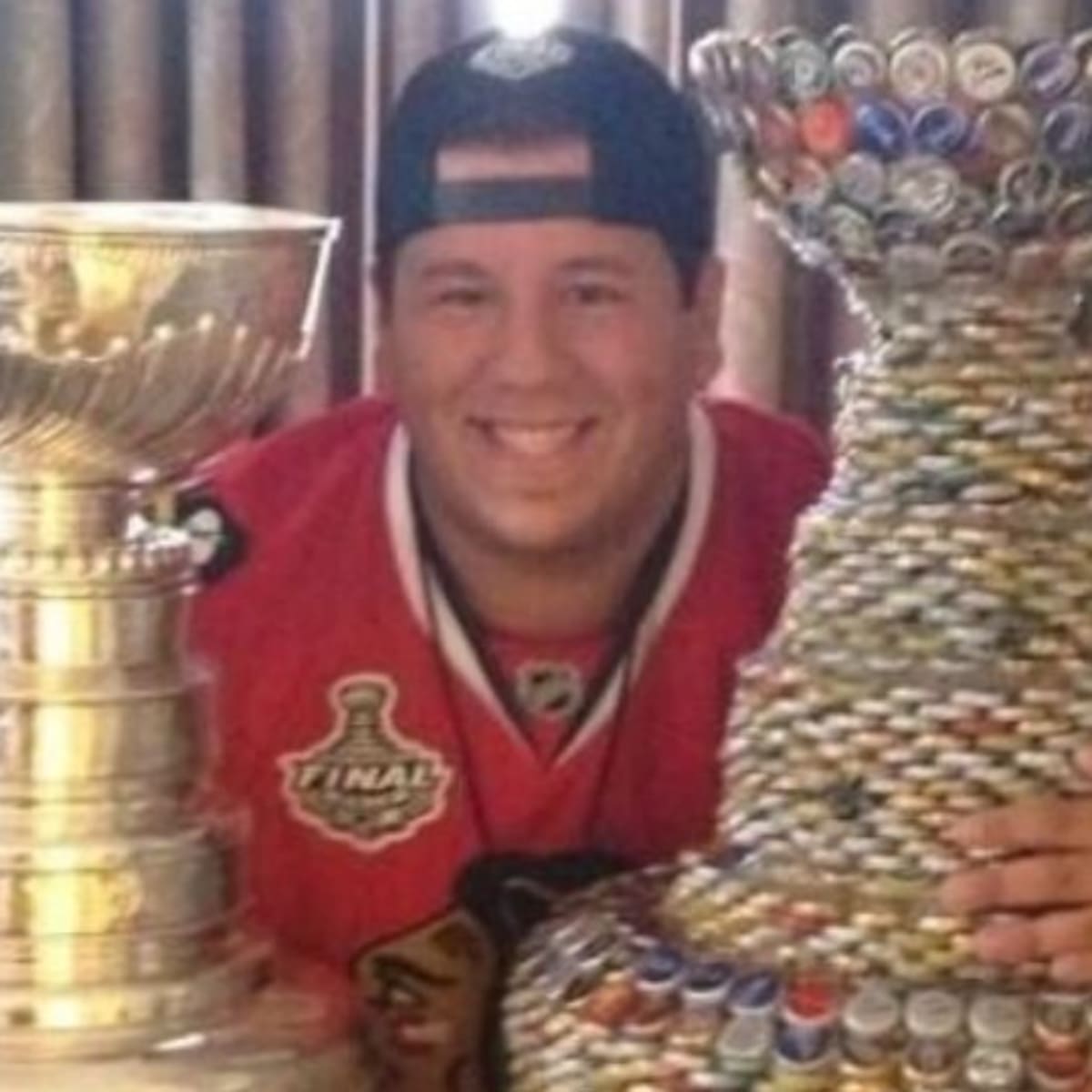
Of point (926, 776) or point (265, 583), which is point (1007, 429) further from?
point (265, 583)

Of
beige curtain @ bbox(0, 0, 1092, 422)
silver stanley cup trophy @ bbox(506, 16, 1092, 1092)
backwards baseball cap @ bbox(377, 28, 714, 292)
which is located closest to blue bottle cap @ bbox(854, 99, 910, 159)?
silver stanley cup trophy @ bbox(506, 16, 1092, 1092)

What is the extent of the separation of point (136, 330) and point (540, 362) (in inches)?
12.3

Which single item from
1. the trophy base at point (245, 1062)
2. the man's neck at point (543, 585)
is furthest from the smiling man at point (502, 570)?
the trophy base at point (245, 1062)

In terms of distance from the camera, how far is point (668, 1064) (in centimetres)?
84

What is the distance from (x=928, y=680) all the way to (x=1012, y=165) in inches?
5.4

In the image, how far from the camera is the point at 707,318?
1.23 m

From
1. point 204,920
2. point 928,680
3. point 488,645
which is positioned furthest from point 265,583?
point 928,680

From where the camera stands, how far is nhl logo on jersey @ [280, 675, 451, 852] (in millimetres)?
1159

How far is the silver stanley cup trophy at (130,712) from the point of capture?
86 cm

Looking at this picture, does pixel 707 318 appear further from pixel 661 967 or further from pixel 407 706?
pixel 661 967

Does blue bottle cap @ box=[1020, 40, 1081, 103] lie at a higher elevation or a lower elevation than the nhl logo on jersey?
higher

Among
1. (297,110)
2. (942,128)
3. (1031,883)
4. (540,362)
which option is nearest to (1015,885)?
(1031,883)

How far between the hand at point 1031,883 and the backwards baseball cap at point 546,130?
35cm

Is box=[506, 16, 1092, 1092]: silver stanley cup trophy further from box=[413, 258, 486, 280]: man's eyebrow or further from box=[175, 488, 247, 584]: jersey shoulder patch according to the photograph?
box=[175, 488, 247, 584]: jersey shoulder patch
